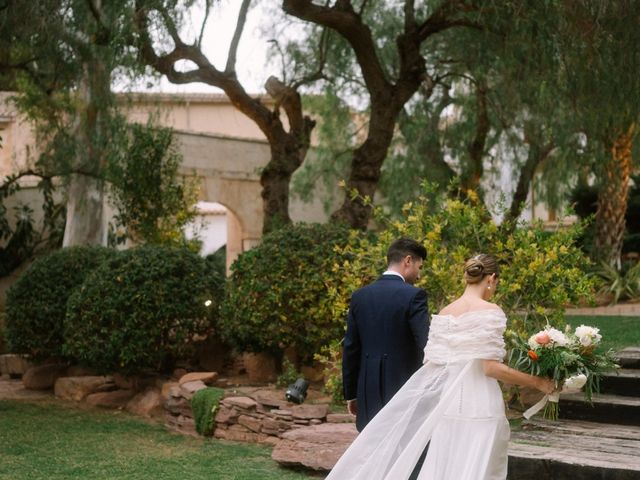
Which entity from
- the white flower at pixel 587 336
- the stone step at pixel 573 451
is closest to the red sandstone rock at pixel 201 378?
the stone step at pixel 573 451

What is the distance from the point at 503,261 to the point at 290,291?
2.46 metres

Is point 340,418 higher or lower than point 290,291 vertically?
lower

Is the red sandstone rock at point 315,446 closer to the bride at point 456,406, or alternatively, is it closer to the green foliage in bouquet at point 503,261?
the green foliage in bouquet at point 503,261

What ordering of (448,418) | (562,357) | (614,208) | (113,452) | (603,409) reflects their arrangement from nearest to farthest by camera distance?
(448,418) < (562,357) < (603,409) < (113,452) < (614,208)

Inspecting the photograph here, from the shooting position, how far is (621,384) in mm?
8641

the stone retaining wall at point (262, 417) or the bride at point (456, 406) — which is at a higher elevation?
the bride at point (456, 406)

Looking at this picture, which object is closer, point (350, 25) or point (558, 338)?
point (558, 338)

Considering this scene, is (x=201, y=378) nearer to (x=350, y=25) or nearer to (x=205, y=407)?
(x=205, y=407)

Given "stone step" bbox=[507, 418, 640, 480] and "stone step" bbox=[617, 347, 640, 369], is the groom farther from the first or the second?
"stone step" bbox=[617, 347, 640, 369]

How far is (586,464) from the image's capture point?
6.36m

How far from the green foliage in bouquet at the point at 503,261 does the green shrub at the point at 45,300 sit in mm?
5346

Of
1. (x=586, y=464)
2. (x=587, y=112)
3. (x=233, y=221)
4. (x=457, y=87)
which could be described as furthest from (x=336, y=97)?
(x=586, y=464)

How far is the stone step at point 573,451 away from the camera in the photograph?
6.33 m

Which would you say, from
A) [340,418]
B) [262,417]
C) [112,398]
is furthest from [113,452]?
[112,398]
